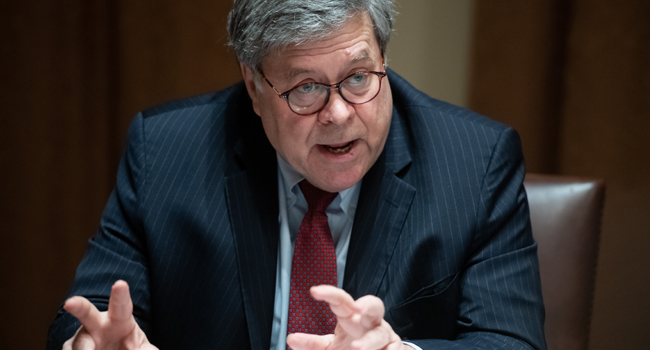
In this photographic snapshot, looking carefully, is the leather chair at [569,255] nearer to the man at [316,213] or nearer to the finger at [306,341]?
the man at [316,213]

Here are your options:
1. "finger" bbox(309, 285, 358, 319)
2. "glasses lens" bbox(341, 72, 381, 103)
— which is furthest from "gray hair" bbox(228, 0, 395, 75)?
"finger" bbox(309, 285, 358, 319)

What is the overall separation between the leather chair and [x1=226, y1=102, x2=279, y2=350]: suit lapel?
721 millimetres

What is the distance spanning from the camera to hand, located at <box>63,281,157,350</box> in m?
1.08

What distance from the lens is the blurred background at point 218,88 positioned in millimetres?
2094

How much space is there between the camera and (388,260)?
4.75ft

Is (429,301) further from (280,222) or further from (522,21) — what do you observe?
(522,21)

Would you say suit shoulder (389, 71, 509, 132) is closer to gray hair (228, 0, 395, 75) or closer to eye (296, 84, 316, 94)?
gray hair (228, 0, 395, 75)

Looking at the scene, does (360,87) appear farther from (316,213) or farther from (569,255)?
(569,255)

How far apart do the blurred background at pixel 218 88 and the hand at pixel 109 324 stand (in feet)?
4.65

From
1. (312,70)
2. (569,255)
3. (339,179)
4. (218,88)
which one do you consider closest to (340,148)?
(339,179)

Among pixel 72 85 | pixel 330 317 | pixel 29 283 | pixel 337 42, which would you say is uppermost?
pixel 337 42

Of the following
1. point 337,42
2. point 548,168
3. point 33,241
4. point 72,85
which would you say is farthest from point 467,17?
point 33,241

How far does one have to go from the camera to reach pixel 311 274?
1.46 metres

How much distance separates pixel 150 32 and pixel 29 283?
1.23 metres
